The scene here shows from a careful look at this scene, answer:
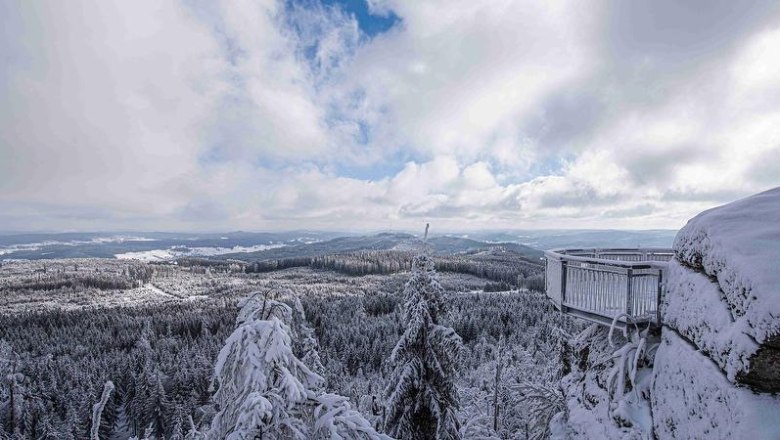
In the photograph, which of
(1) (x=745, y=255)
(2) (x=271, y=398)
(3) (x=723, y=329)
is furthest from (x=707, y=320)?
(2) (x=271, y=398)

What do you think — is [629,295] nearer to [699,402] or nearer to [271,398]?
[699,402]

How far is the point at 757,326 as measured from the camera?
4445 mm

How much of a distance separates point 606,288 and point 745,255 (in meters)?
3.36

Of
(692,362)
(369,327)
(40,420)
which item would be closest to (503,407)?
(692,362)

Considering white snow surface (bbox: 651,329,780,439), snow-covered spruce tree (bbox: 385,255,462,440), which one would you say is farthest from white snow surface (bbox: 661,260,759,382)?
snow-covered spruce tree (bbox: 385,255,462,440)

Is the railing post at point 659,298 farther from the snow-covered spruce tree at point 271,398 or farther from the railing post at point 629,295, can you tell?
the snow-covered spruce tree at point 271,398

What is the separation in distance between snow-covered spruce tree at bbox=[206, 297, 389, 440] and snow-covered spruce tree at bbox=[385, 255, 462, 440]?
586cm

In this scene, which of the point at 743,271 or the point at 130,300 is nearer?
the point at 743,271

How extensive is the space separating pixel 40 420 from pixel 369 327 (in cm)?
5462

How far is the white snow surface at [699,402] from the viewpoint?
4281 millimetres

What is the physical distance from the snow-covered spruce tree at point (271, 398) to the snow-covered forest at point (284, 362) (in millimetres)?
20

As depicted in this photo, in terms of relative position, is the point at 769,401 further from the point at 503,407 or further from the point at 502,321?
the point at 502,321

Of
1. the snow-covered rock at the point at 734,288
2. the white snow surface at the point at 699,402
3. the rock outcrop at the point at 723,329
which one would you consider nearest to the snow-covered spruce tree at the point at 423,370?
the white snow surface at the point at 699,402

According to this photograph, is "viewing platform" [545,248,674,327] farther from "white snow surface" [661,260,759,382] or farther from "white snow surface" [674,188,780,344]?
"white snow surface" [674,188,780,344]
